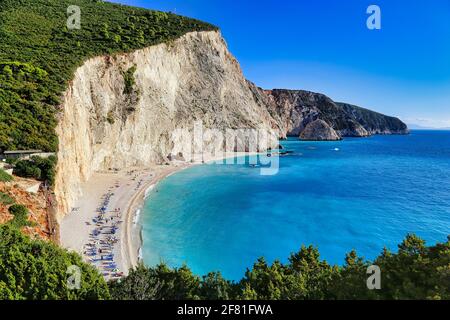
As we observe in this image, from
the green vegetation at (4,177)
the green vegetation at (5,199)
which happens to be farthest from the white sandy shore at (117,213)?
the green vegetation at (4,177)

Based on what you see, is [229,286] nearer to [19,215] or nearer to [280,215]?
[19,215]

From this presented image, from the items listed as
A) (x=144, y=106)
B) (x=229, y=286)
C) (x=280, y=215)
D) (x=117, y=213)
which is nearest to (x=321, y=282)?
(x=229, y=286)

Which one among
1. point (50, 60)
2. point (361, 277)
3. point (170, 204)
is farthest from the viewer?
point (50, 60)

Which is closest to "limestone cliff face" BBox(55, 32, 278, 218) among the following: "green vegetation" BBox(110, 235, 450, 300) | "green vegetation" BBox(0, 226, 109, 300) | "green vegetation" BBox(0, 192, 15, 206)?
"green vegetation" BBox(0, 192, 15, 206)

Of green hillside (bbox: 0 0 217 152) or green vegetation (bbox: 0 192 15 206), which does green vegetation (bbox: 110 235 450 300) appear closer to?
green vegetation (bbox: 0 192 15 206)
